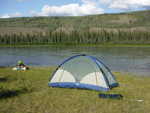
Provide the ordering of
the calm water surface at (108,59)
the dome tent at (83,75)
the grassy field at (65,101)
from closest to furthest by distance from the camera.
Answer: the grassy field at (65,101) → the dome tent at (83,75) → the calm water surface at (108,59)

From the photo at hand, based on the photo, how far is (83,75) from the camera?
12719mm

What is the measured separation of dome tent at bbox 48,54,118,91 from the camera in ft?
40.0

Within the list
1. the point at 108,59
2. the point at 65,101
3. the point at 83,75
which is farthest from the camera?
the point at 108,59

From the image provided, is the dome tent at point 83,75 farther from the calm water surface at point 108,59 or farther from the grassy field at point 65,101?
the calm water surface at point 108,59

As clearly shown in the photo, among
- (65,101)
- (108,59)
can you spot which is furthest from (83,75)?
(108,59)

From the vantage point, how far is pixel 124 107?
8.88 metres

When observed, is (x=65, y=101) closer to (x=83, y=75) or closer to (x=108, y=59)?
(x=83, y=75)

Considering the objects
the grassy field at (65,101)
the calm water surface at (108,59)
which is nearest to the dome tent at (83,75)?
the grassy field at (65,101)

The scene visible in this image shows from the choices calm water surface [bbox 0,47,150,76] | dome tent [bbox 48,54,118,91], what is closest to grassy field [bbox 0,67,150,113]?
dome tent [bbox 48,54,118,91]

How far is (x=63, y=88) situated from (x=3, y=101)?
12.4 feet

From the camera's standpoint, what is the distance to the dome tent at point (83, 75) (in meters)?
12.2

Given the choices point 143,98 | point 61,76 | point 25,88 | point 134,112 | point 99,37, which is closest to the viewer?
point 134,112

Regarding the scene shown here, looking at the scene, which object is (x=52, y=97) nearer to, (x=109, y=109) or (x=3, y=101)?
(x=3, y=101)

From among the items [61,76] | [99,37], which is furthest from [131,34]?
[61,76]
